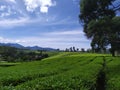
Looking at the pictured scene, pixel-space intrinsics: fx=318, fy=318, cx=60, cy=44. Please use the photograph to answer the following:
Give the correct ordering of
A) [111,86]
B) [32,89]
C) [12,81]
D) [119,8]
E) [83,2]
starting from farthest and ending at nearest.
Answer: [83,2] < [119,8] < [12,81] < [111,86] < [32,89]

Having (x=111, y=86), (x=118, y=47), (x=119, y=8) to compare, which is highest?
(x=119, y=8)

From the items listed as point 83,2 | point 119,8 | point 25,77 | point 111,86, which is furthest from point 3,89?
point 83,2

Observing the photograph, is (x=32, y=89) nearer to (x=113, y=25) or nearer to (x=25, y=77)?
(x=25, y=77)

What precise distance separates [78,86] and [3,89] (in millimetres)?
6784

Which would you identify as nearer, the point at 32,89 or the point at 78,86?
the point at 32,89

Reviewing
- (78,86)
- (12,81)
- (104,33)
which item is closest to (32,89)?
(78,86)

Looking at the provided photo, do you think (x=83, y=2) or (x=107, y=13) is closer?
(x=107, y=13)

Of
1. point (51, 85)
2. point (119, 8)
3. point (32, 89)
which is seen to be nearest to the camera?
point (32, 89)

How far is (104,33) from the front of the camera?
3822 centimetres

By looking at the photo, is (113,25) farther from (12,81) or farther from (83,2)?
(12,81)

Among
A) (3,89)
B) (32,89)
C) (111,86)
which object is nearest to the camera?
(3,89)

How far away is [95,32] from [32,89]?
76.2 ft

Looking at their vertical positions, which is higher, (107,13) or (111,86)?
(107,13)

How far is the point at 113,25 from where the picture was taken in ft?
123
